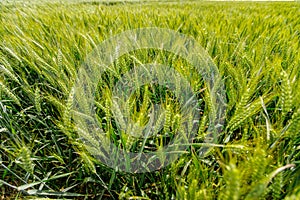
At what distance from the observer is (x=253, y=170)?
0.26 m

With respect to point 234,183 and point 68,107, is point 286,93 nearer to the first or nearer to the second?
point 234,183

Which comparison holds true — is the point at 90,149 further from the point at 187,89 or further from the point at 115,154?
the point at 187,89

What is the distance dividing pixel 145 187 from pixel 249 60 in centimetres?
39

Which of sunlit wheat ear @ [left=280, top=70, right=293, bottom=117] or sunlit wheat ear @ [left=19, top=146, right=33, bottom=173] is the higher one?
sunlit wheat ear @ [left=280, top=70, right=293, bottom=117]

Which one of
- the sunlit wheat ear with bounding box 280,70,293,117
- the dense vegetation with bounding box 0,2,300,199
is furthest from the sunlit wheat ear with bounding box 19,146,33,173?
the sunlit wheat ear with bounding box 280,70,293,117

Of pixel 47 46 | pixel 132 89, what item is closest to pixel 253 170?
pixel 132 89

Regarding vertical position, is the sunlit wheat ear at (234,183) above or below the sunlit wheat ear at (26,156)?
above

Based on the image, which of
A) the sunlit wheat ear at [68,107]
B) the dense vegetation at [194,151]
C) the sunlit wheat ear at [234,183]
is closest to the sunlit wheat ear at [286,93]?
the dense vegetation at [194,151]

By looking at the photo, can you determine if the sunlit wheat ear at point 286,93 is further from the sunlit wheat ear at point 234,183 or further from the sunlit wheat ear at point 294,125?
the sunlit wheat ear at point 234,183

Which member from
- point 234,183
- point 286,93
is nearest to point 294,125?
point 286,93

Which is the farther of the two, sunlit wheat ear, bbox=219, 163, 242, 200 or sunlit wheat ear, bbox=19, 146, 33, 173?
sunlit wheat ear, bbox=19, 146, 33, 173

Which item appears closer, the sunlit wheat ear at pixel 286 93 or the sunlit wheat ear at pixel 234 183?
the sunlit wheat ear at pixel 234 183

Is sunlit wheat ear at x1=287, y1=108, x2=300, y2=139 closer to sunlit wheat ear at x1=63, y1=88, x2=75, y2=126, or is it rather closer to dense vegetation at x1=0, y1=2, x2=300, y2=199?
dense vegetation at x1=0, y1=2, x2=300, y2=199

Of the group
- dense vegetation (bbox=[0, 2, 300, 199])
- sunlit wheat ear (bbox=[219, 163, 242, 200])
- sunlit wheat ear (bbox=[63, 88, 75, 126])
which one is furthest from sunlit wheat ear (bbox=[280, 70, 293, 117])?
sunlit wheat ear (bbox=[63, 88, 75, 126])
